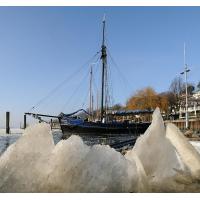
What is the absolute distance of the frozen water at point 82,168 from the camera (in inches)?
164

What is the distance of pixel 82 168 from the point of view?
418cm

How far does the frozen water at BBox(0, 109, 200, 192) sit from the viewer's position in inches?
164

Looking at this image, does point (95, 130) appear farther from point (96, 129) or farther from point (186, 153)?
point (186, 153)

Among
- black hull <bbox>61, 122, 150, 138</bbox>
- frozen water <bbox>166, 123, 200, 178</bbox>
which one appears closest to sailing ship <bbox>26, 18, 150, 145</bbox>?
black hull <bbox>61, 122, 150, 138</bbox>

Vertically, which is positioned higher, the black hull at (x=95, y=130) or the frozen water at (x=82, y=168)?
the frozen water at (x=82, y=168)

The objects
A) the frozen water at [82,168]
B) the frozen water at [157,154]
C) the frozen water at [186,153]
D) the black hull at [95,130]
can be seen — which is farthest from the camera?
the black hull at [95,130]

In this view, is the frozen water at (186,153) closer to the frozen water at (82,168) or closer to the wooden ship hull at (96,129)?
the frozen water at (82,168)

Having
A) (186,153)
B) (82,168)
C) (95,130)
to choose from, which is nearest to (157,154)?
(186,153)

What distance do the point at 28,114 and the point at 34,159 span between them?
62.1 m

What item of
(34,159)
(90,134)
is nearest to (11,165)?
(34,159)

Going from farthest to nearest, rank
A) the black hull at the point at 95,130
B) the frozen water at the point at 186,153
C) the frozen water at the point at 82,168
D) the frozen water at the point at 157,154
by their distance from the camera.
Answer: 1. the black hull at the point at 95,130
2. the frozen water at the point at 186,153
3. the frozen water at the point at 157,154
4. the frozen water at the point at 82,168

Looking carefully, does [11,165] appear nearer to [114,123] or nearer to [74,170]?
[74,170]

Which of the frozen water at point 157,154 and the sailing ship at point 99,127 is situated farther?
the sailing ship at point 99,127

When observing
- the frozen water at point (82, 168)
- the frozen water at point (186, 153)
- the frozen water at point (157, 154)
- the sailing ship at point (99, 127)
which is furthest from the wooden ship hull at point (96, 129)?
the frozen water at point (82, 168)
